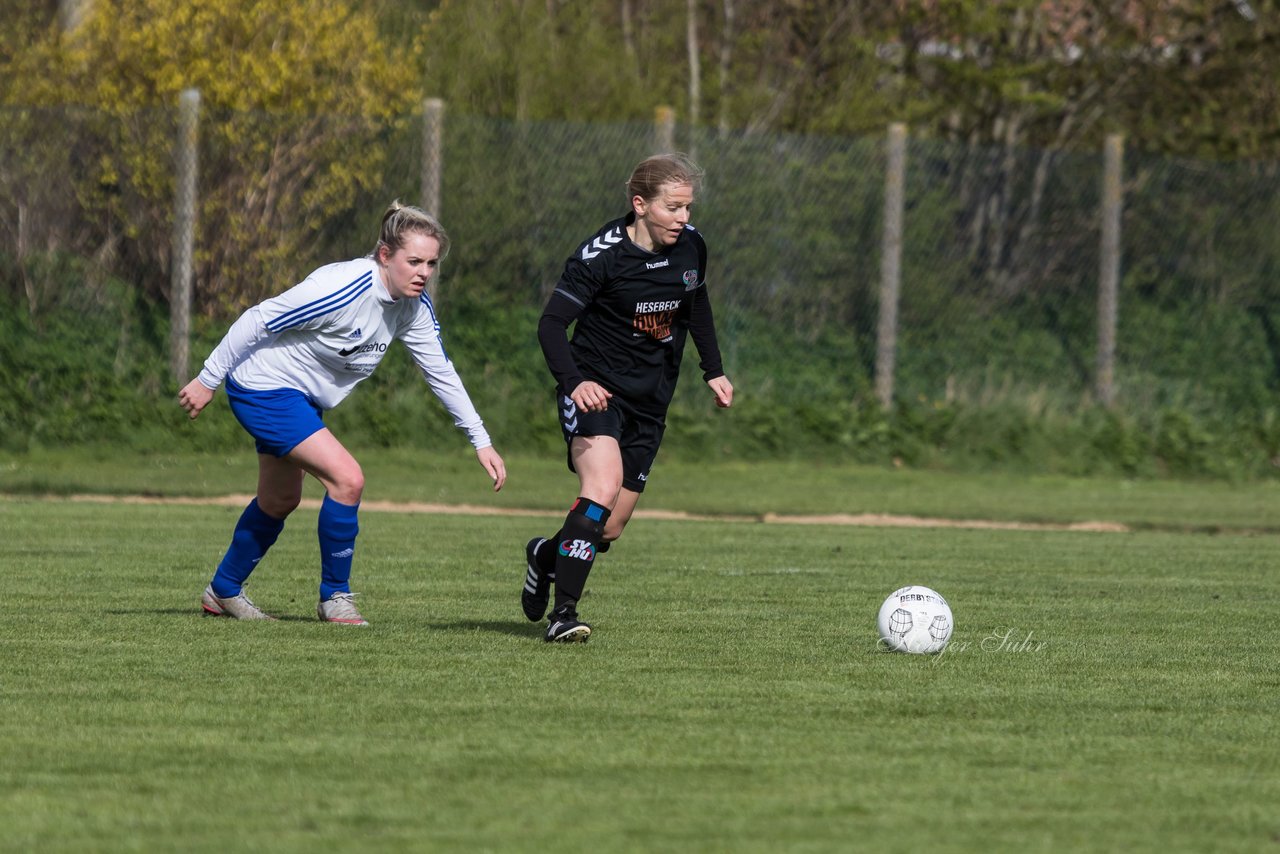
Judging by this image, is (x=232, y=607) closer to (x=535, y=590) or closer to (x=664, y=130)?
(x=535, y=590)

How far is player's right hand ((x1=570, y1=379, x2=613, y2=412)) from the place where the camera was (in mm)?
7207

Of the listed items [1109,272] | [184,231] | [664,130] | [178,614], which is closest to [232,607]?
[178,614]

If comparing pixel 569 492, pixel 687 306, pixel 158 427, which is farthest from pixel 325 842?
pixel 158 427

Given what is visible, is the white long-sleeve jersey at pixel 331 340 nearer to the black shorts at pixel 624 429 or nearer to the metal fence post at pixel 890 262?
the black shorts at pixel 624 429

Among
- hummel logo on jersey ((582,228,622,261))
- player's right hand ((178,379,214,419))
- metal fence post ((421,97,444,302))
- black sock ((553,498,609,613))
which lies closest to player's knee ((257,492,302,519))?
player's right hand ((178,379,214,419))

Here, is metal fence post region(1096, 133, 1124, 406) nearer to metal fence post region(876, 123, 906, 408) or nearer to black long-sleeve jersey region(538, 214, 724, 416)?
metal fence post region(876, 123, 906, 408)

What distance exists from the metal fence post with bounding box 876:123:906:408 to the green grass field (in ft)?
23.1

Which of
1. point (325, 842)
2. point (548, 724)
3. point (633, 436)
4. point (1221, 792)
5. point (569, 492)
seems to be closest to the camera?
point (325, 842)

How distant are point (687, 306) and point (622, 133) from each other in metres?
10.3

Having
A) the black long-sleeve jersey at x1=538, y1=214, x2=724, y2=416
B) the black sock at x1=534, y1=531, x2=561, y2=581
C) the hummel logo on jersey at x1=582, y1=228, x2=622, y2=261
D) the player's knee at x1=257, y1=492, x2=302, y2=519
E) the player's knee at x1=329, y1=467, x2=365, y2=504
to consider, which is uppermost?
the hummel logo on jersey at x1=582, y1=228, x2=622, y2=261

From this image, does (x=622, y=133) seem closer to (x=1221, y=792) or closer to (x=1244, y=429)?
(x=1244, y=429)

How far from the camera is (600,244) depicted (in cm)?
754

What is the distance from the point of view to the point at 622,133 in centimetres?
1784

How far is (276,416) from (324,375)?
0.30 meters
